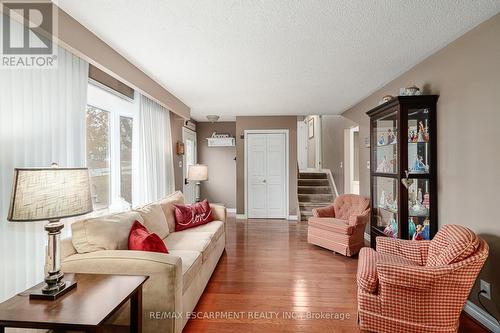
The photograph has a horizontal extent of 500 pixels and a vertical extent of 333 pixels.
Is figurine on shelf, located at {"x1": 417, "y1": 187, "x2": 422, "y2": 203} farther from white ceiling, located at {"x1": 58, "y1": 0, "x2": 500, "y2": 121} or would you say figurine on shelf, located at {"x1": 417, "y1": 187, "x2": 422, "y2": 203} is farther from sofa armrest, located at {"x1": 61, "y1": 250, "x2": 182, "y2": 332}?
sofa armrest, located at {"x1": 61, "y1": 250, "x2": 182, "y2": 332}

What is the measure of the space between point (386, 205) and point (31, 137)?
366 cm

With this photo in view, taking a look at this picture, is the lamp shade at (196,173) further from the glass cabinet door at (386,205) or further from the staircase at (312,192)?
the glass cabinet door at (386,205)

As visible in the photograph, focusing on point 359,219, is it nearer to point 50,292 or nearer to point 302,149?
point 50,292

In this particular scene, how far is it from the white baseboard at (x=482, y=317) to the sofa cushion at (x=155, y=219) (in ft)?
9.98

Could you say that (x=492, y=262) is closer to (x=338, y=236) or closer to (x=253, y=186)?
(x=338, y=236)

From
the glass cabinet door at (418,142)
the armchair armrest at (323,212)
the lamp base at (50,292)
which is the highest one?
the glass cabinet door at (418,142)

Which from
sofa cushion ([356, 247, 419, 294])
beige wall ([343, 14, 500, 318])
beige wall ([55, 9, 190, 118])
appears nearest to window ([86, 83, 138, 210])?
beige wall ([55, 9, 190, 118])

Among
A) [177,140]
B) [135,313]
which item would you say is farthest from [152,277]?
[177,140]

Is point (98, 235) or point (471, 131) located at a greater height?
point (471, 131)

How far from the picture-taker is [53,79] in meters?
2.07

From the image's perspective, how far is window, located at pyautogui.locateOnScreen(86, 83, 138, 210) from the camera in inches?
113

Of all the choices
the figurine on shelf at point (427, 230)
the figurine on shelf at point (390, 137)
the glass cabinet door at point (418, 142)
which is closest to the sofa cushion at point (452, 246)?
the figurine on shelf at point (427, 230)

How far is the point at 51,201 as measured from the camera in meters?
1.39

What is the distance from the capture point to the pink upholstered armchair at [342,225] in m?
3.69
